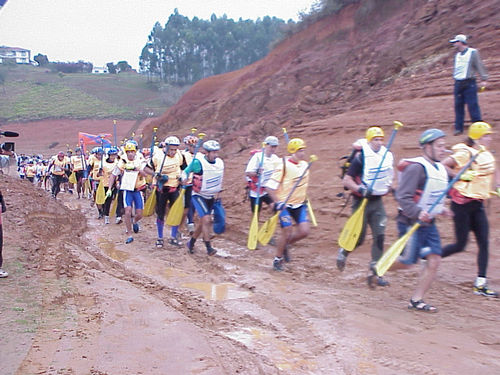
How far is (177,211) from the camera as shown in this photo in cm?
1061

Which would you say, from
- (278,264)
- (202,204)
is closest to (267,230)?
(278,264)

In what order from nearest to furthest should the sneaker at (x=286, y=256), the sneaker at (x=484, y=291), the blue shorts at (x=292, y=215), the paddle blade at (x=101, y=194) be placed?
the sneaker at (x=484, y=291), the blue shorts at (x=292, y=215), the sneaker at (x=286, y=256), the paddle blade at (x=101, y=194)

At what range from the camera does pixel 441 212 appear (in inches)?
246

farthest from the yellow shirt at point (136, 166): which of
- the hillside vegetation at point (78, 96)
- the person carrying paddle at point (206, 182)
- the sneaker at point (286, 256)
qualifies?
the hillside vegetation at point (78, 96)

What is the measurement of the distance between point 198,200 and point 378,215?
3425 millimetres

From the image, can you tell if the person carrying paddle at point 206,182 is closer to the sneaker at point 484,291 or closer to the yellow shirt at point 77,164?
A: the sneaker at point 484,291

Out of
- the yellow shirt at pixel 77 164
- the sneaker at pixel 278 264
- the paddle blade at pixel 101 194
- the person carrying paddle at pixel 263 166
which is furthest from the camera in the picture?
the yellow shirt at pixel 77 164

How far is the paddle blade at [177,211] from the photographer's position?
34.6ft

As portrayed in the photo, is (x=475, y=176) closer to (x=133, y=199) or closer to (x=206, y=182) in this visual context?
(x=206, y=182)

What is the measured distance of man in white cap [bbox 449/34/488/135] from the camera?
1077 centimetres

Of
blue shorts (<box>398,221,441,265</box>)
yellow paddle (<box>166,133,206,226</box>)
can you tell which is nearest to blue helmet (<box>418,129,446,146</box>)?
blue shorts (<box>398,221,441,265</box>)

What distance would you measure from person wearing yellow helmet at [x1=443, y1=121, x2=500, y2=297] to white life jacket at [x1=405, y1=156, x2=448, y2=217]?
0.51 m

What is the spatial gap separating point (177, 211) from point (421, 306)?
5409 millimetres

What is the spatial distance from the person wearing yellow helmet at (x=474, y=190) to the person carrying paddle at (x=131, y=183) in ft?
21.5
